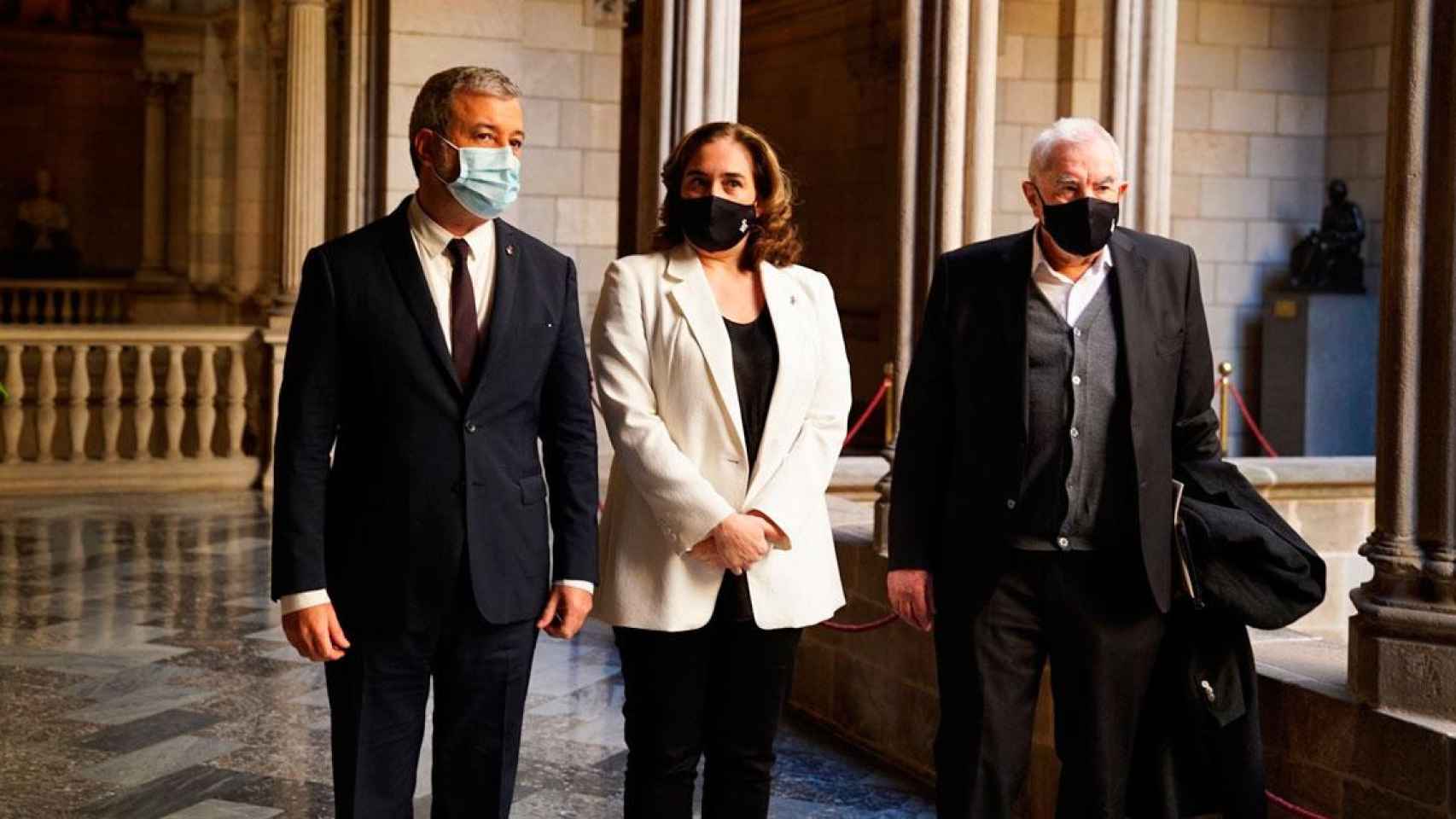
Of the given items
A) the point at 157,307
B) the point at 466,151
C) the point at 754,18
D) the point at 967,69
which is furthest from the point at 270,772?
the point at 157,307

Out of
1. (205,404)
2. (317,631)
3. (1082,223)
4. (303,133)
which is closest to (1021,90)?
(303,133)

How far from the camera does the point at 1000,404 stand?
120 inches

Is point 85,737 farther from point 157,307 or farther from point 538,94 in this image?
point 157,307

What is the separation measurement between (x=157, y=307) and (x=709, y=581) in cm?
1560

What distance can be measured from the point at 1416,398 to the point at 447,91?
1.90 meters

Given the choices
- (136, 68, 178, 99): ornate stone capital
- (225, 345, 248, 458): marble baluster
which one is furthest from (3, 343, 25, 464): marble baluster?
(136, 68, 178, 99): ornate stone capital

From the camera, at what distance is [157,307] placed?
57.9 feet

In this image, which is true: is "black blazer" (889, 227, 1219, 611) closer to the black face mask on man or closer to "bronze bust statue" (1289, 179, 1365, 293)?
the black face mask on man

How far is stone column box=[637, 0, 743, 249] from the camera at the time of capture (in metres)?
5.74

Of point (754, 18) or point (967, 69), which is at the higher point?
point (754, 18)

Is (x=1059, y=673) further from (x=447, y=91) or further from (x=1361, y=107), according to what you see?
(x=1361, y=107)

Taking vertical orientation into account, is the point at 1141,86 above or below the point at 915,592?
above

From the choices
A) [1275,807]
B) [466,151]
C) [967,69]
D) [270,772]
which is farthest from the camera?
[967,69]

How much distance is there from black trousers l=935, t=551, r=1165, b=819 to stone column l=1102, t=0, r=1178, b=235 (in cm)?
303
